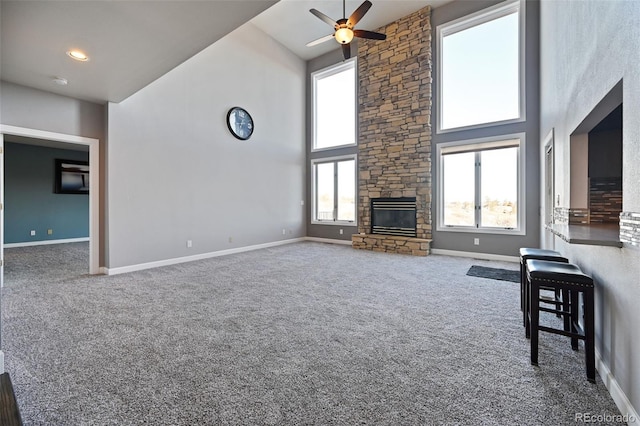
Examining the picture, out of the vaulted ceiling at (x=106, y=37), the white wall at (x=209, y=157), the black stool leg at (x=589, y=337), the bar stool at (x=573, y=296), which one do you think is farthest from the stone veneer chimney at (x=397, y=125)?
the vaulted ceiling at (x=106, y=37)

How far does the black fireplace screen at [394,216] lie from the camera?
6.26 metres

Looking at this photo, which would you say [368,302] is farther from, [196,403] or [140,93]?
[140,93]

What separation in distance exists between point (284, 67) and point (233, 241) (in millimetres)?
4662

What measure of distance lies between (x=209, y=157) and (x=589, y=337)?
5.79 metres

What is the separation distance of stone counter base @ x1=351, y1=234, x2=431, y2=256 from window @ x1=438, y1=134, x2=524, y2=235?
0.61 metres

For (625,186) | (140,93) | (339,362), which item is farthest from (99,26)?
(625,186)

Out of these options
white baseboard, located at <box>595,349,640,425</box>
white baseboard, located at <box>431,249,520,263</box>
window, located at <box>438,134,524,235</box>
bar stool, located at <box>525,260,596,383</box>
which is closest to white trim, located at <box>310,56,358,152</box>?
window, located at <box>438,134,524,235</box>

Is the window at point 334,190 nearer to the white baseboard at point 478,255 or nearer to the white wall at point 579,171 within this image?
the white baseboard at point 478,255

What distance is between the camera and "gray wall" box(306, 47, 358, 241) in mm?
7402

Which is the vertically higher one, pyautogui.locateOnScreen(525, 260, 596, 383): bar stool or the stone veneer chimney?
the stone veneer chimney

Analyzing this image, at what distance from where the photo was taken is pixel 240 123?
6.23 metres

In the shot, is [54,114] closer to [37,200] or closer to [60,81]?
[60,81]

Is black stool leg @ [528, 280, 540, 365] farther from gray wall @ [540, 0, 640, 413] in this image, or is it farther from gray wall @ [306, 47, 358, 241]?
gray wall @ [306, 47, 358, 241]

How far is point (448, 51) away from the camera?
5945mm
